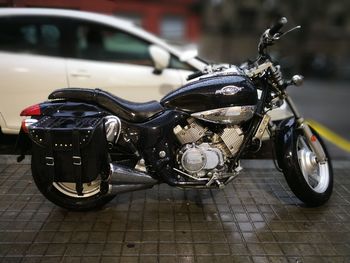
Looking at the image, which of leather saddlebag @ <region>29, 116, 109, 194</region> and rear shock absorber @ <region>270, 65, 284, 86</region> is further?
rear shock absorber @ <region>270, 65, 284, 86</region>

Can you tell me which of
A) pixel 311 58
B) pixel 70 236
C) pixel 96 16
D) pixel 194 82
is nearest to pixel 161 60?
pixel 96 16

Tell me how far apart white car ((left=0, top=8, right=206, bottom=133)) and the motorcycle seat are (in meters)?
1.72

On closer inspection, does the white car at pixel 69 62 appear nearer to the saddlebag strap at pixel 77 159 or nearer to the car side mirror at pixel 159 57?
the car side mirror at pixel 159 57

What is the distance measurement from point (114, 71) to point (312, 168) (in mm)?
2739

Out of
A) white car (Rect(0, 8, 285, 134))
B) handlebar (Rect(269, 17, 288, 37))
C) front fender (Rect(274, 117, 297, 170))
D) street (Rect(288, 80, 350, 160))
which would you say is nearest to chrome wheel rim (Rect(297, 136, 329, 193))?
front fender (Rect(274, 117, 297, 170))

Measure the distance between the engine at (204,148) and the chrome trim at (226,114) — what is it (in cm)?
12

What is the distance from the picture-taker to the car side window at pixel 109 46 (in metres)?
5.70

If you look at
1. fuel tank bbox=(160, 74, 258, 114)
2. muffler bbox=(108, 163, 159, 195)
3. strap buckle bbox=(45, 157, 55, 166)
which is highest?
fuel tank bbox=(160, 74, 258, 114)

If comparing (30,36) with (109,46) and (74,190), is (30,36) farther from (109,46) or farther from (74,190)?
(74,190)

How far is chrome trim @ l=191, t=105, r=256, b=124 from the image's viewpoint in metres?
3.64

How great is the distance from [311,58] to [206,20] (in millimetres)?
9041

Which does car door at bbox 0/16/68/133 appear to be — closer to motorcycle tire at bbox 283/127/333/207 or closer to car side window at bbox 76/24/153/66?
car side window at bbox 76/24/153/66

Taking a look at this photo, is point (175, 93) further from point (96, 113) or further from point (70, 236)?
point (70, 236)

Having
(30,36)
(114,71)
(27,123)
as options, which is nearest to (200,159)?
(27,123)
